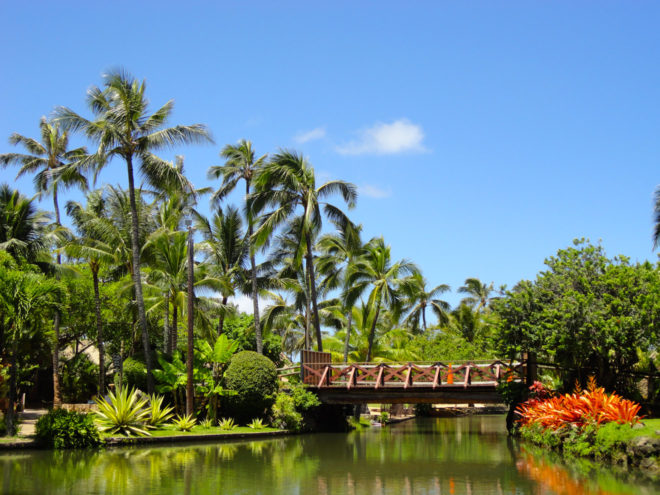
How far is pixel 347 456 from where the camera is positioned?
20328 mm

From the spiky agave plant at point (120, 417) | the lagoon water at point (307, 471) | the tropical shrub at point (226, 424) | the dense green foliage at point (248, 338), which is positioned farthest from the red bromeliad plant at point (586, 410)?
the dense green foliage at point (248, 338)

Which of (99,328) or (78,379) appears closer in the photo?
(99,328)

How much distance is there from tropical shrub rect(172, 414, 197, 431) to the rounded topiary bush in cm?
192

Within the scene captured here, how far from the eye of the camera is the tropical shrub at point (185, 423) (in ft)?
81.1

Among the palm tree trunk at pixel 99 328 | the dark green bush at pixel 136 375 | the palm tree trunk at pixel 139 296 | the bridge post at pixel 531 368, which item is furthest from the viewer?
the palm tree trunk at pixel 99 328

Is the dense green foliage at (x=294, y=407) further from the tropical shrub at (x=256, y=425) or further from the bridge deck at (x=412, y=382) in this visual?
the bridge deck at (x=412, y=382)

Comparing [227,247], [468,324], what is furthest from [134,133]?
[468,324]

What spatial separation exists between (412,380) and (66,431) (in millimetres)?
13771

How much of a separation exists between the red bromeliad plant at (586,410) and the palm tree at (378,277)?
13.8 metres

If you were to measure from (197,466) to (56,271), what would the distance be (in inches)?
664

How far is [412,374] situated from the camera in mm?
29422

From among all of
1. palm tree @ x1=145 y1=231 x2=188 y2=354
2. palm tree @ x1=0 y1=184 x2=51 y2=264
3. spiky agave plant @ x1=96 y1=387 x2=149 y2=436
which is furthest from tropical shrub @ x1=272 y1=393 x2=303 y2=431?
palm tree @ x1=0 y1=184 x2=51 y2=264

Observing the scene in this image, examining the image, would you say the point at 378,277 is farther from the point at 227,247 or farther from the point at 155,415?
the point at 155,415

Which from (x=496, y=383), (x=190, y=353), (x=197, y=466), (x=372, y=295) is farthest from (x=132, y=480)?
(x=372, y=295)
